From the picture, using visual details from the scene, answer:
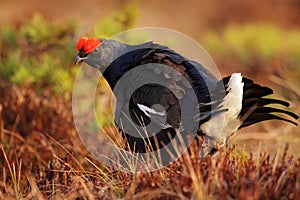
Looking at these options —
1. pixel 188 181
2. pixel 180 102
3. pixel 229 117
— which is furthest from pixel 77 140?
pixel 188 181

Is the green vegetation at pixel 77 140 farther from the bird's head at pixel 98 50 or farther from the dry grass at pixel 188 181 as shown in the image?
the bird's head at pixel 98 50

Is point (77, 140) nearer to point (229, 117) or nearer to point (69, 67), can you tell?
point (69, 67)

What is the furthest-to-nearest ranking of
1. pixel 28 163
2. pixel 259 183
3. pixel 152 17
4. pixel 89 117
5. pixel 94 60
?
1. pixel 152 17
2. pixel 89 117
3. pixel 28 163
4. pixel 94 60
5. pixel 259 183

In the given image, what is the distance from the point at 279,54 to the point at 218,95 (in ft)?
17.5

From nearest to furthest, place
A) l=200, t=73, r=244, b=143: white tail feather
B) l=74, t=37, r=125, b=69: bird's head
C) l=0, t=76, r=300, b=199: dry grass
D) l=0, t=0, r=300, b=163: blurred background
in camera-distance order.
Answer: l=0, t=76, r=300, b=199: dry grass < l=200, t=73, r=244, b=143: white tail feather < l=74, t=37, r=125, b=69: bird's head < l=0, t=0, r=300, b=163: blurred background

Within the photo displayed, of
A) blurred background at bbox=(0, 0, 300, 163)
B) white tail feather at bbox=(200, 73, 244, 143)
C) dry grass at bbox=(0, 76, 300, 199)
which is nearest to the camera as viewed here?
dry grass at bbox=(0, 76, 300, 199)

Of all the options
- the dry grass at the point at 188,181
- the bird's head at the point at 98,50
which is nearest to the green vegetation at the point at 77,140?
the dry grass at the point at 188,181

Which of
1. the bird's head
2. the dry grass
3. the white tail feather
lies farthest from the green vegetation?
the bird's head

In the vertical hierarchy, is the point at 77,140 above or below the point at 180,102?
below

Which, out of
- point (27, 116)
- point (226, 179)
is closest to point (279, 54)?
point (27, 116)

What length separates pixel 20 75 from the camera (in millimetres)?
5879

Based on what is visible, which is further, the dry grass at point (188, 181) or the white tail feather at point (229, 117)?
the white tail feather at point (229, 117)

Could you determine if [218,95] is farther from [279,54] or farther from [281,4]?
[281,4]

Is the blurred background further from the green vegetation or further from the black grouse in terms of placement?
the black grouse
